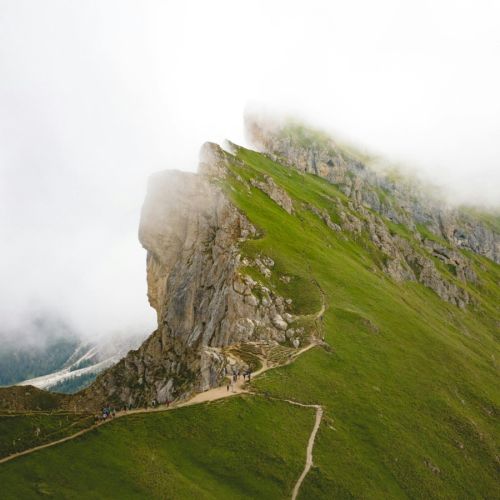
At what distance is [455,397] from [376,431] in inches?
1240

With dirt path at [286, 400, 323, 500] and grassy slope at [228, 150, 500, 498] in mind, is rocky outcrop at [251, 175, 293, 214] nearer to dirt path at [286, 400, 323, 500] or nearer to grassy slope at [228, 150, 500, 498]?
grassy slope at [228, 150, 500, 498]

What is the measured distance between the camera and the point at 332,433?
70.8 meters

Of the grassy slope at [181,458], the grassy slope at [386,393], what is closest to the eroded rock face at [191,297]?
the grassy slope at [386,393]

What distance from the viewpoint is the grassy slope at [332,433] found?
54188 mm

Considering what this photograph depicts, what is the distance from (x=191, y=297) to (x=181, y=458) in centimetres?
7092

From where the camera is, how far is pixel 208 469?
58281 millimetres

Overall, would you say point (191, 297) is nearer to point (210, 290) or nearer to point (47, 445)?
point (210, 290)

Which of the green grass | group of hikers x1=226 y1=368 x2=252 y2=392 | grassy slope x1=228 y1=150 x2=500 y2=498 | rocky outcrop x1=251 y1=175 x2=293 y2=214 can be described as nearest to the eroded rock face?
group of hikers x1=226 y1=368 x2=252 y2=392

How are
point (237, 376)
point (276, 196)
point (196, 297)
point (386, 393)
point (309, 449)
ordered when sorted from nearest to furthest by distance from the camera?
point (309, 449), point (237, 376), point (386, 393), point (196, 297), point (276, 196)

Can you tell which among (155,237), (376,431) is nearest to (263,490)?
(376,431)

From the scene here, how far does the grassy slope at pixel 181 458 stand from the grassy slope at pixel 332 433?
0.17 metres

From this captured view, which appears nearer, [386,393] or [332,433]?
[332,433]

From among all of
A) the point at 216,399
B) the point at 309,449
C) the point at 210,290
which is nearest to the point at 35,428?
the point at 216,399

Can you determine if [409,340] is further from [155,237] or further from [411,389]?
[155,237]
